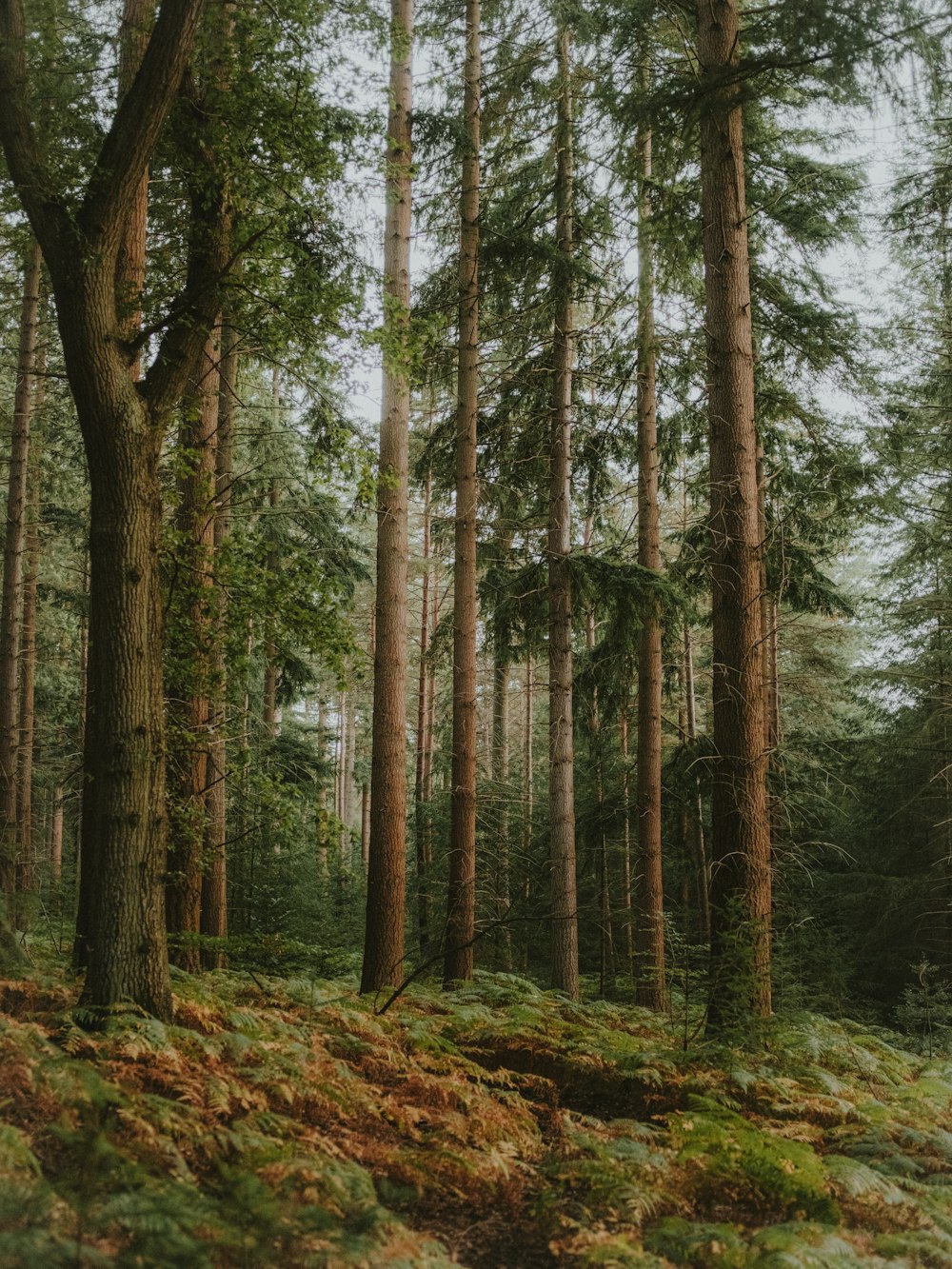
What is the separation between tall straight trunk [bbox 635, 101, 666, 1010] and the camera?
1149cm

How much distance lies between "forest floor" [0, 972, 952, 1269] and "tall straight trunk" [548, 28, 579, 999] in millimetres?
5308

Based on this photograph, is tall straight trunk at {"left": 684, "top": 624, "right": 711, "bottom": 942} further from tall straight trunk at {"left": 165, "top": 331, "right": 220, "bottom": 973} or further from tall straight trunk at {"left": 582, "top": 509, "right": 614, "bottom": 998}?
tall straight trunk at {"left": 165, "top": 331, "right": 220, "bottom": 973}

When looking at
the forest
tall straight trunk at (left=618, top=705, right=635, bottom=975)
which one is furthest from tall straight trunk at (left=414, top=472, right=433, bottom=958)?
tall straight trunk at (left=618, top=705, right=635, bottom=975)

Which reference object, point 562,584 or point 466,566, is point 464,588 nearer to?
point 466,566

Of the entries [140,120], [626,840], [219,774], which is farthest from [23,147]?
[626,840]

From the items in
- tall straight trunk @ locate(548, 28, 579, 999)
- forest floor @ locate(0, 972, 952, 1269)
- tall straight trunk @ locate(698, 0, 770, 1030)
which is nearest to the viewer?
forest floor @ locate(0, 972, 952, 1269)

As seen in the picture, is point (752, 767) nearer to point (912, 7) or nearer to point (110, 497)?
point (110, 497)

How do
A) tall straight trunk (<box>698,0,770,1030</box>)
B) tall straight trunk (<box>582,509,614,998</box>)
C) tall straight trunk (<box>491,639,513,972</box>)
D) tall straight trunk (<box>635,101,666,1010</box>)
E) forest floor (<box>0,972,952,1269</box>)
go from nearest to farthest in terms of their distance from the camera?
forest floor (<box>0,972,952,1269</box>) → tall straight trunk (<box>698,0,770,1030</box>) → tall straight trunk (<box>635,101,666,1010</box>) → tall straight trunk (<box>491,639,513,972</box>) → tall straight trunk (<box>582,509,614,998</box>)

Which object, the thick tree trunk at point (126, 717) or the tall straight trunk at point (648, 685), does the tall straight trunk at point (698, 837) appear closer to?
the tall straight trunk at point (648, 685)

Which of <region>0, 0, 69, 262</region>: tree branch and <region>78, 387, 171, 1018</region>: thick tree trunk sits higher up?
<region>0, 0, 69, 262</region>: tree branch

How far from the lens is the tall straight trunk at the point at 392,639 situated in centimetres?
877

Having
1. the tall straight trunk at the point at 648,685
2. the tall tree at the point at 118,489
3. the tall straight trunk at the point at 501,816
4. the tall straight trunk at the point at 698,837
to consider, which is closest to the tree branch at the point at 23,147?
the tall tree at the point at 118,489

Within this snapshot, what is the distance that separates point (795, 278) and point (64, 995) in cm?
1110

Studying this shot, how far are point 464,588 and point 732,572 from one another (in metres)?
4.40
